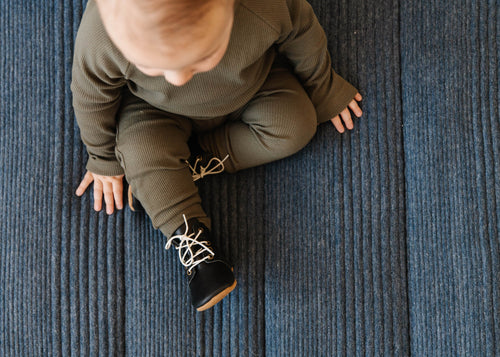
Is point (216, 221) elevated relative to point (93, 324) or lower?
elevated

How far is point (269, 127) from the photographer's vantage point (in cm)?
90

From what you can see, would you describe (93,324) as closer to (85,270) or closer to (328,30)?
(85,270)

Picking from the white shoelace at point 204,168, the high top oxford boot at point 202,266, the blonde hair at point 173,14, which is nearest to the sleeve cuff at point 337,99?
the white shoelace at point 204,168

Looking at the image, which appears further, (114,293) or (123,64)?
(114,293)

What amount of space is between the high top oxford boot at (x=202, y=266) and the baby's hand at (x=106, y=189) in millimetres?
148

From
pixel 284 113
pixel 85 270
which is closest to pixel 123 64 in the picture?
pixel 284 113

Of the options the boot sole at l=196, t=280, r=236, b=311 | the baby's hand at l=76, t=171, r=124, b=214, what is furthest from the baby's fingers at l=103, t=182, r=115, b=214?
the boot sole at l=196, t=280, r=236, b=311

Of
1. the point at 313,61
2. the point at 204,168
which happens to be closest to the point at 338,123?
the point at 313,61

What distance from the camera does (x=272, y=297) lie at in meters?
0.95

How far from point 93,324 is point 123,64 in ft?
1.69

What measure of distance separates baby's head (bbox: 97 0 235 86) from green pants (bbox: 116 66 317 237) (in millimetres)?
251

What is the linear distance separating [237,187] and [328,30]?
0.38 meters

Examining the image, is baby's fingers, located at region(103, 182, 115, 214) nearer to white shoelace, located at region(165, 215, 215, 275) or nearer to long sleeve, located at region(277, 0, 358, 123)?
white shoelace, located at region(165, 215, 215, 275)

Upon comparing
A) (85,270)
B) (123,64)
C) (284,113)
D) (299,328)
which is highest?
(123,64)
